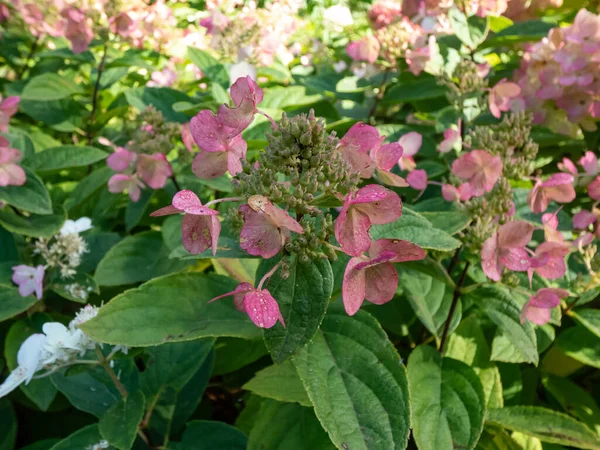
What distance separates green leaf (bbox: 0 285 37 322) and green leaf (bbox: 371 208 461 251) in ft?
2.35

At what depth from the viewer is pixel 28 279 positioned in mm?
1021

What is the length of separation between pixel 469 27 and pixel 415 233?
893mm

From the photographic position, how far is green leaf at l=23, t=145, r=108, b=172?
127 cm

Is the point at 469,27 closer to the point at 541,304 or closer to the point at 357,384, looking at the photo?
the point at 541,304

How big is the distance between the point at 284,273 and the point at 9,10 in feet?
6.77

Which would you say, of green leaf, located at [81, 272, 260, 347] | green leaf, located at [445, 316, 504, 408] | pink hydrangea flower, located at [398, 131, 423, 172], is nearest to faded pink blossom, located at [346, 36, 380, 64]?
pink hydrangea flower, located at [398, 131, 423, 172]

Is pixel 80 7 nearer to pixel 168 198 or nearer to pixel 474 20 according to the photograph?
pixel 168 198

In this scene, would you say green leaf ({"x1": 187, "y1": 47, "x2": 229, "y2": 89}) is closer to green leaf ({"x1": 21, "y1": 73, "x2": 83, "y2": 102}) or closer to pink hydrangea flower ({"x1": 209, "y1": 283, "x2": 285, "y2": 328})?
green leaf ({"x1": 21, "y1": 73, "x2": 83, "y2": 102})

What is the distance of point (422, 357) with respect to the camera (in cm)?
84

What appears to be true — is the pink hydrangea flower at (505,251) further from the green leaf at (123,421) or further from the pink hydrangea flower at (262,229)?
the green leaf at (123,421)

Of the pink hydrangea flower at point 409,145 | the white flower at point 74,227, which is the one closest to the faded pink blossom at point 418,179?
the pink hydrangea flower at point 409,145

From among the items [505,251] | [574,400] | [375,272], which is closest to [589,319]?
[574,400]

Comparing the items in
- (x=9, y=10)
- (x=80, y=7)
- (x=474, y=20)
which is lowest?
(x=9, y=10)

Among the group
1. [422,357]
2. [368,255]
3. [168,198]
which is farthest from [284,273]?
[168,198]
